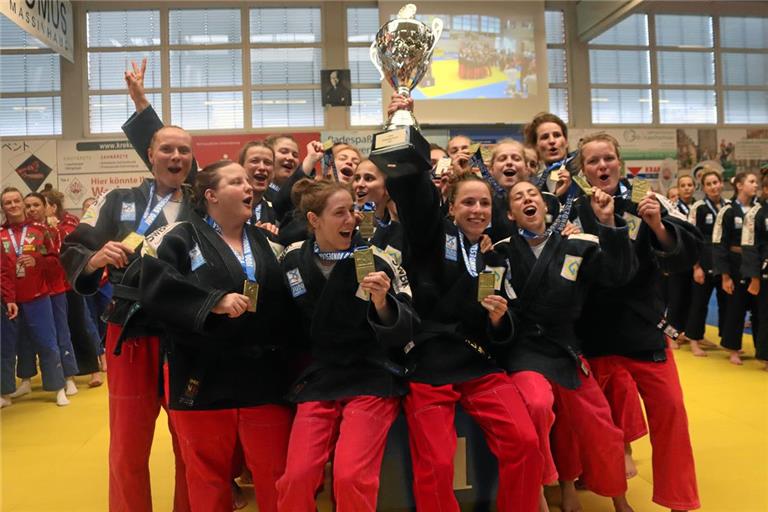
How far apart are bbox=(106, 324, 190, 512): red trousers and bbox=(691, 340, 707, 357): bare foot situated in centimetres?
606

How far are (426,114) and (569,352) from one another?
9.89 m

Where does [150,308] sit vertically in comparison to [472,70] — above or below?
below

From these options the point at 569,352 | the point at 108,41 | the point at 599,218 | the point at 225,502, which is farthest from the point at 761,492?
the point at 108,41

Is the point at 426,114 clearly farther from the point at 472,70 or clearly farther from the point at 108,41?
the point at 108,41

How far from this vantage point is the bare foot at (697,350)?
6.65 m

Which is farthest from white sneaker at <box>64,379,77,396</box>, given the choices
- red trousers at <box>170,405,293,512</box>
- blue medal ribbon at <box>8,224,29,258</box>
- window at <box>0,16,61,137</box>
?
window at <box>0,16,61,137</box>

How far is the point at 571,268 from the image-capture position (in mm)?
2770

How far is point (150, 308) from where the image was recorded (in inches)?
90.4

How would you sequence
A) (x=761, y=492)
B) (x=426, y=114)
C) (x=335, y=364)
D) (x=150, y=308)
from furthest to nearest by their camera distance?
(x=426, y=114), (x=761, y=492), (x=335, y=364), (x=150, y=308)

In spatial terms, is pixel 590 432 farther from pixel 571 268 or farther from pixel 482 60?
pixel 482 60

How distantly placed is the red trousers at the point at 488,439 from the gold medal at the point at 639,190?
1.09m

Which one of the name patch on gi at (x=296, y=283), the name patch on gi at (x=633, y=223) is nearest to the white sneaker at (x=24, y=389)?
the name patch on gi at (x=296, y=283)

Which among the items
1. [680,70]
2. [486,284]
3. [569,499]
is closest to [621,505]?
[569,499]

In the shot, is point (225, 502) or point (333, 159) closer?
point (225, 502)
